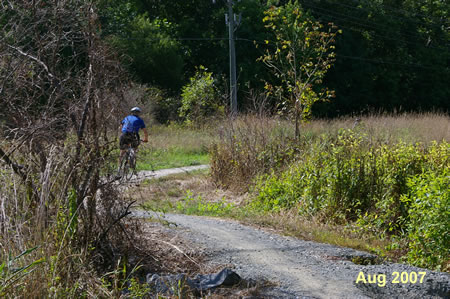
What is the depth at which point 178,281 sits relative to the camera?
5.20 metres

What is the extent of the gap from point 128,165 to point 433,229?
12.4ft

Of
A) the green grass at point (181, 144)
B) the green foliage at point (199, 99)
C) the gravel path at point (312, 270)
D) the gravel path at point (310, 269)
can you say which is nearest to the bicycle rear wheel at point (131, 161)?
the gravel path at point (310, 269)

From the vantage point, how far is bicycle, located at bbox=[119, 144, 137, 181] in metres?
5.68

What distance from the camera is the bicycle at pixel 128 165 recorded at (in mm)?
5684

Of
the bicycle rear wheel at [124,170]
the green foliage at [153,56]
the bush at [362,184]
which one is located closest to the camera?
the bicycle rear wheel at [124,170]

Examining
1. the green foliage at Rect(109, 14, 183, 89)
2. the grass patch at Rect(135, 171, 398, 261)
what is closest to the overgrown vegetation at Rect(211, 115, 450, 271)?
the grass patch at Rect(135, 171, 398, 261)

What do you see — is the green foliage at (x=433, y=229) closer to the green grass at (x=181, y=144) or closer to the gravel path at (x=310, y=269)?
the gravel path at (x=310, y=269)

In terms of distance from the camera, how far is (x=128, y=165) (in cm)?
578

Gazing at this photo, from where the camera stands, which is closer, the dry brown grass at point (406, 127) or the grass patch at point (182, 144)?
the dry brown grass at point (406, 127)

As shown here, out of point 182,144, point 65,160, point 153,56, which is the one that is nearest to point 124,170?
point 65,160

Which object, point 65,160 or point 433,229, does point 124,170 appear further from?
point 433,229

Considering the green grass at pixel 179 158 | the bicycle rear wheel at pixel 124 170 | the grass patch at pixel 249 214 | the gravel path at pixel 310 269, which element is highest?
the bicycle rear wheel at pixel 124 170

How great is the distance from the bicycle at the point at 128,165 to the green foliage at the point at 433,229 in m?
3.69

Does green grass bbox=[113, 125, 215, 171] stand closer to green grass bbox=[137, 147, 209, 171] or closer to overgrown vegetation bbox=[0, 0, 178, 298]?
green grass bbox=[137, 147, 209, 171]
